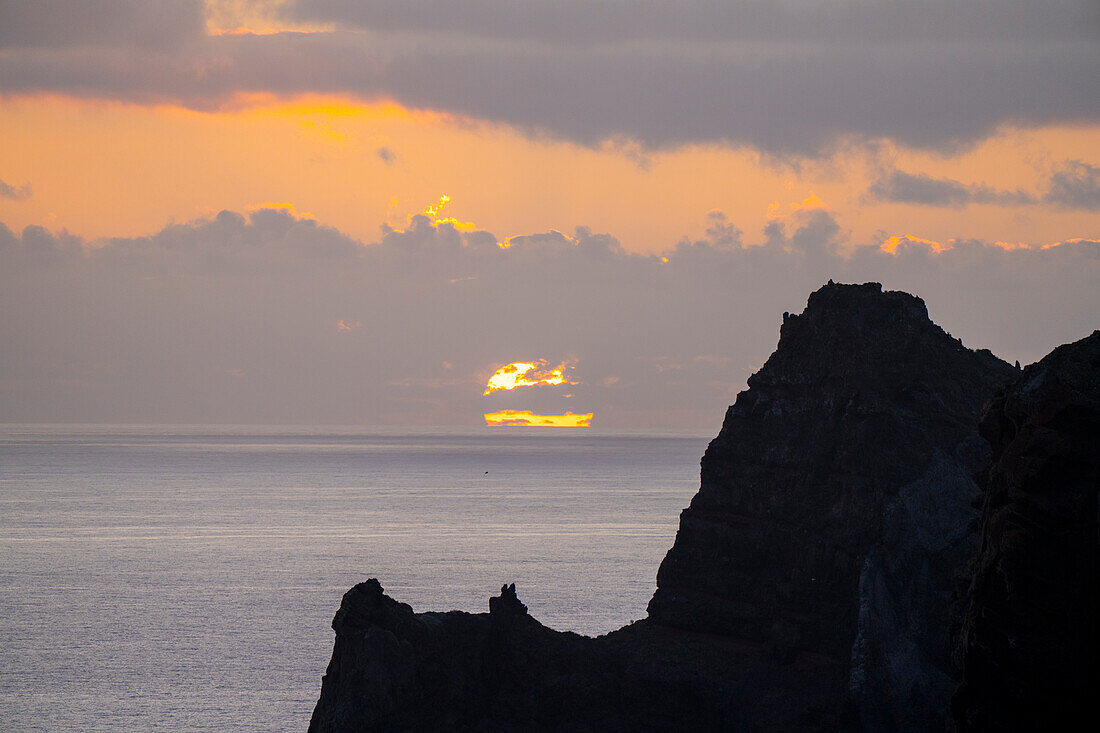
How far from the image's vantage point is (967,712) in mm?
31109

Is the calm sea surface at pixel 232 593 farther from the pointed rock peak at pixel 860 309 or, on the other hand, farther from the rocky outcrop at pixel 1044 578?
the rocky outcrop at pixel 1044 578

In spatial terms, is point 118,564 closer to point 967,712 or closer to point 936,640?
point 936,640

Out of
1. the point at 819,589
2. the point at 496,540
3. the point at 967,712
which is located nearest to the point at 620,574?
the point at 496,540

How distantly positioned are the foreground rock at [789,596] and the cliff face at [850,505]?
0.10 m

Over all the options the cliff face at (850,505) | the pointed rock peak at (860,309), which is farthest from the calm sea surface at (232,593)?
the pointed rock peak at (860,309)

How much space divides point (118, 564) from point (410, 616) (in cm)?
10029

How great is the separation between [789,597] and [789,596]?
50mm

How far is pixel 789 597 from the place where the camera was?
6209cm

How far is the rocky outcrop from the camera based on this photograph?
2973 centimetres

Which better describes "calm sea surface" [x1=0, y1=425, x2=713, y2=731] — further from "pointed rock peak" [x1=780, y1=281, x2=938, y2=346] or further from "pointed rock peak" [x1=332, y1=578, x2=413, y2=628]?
"pointed rock peak" [x1=780, y1=281, x2=938, y2=346]

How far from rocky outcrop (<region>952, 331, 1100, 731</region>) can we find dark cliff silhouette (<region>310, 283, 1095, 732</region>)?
82.2 ft

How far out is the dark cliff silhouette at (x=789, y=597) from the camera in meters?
54.1

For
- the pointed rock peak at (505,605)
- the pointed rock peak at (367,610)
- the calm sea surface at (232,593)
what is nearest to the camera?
the pointed rock peak at (367,610)

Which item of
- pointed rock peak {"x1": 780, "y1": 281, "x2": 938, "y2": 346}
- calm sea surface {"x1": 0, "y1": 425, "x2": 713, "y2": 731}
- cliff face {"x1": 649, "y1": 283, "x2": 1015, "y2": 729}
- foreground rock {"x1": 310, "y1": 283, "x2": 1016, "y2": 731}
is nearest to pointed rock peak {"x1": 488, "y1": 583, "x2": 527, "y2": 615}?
foreground rock {"x1": 310, "y1": 283, "x2": 1016, "y2": 731}
